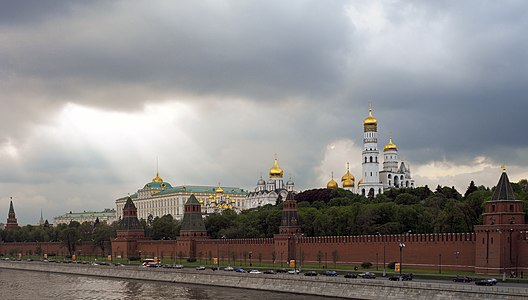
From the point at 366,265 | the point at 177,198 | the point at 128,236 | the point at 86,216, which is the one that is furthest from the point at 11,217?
the point at 366,265

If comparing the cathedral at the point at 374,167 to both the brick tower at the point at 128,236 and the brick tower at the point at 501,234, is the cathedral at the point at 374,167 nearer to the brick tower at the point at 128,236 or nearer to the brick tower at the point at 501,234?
the brick tower at the point at 128,236

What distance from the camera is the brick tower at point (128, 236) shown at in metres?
79.3

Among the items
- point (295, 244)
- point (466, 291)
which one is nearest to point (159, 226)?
point (295, 244)

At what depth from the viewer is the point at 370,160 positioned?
107688 millimetres

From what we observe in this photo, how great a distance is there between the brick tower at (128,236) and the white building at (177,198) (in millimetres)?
53548

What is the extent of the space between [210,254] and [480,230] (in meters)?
30.6

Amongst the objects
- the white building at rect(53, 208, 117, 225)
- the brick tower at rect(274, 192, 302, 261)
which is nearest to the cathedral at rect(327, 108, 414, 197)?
the brick tower at rect(274, 192, 302, 261)

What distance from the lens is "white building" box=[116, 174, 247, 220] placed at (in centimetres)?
14425

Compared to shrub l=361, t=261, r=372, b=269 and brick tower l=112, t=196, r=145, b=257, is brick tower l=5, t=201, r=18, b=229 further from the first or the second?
shrub l=361, t=261, r=372, b=269

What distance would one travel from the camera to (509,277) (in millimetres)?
41188

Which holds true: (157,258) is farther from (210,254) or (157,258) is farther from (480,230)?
(480,230)

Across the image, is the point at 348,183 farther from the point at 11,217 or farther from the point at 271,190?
the point at 11,217

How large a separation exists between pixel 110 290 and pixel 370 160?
205 feet

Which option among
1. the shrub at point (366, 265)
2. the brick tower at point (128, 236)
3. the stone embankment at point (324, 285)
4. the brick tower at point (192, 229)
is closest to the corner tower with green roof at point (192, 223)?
the brick tower at point (192, 229)
